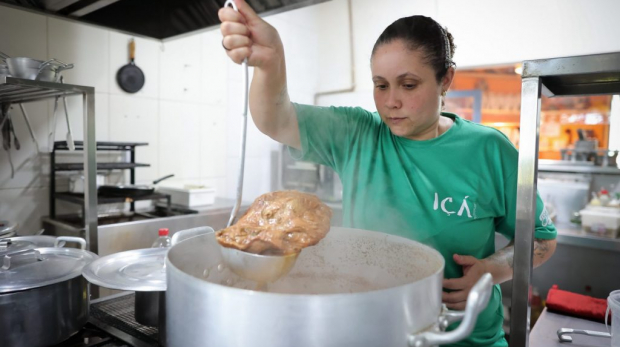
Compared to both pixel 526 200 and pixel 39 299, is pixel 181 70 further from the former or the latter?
pixel 526 200

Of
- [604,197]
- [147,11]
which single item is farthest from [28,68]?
[604,197]

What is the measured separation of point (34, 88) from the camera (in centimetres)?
147

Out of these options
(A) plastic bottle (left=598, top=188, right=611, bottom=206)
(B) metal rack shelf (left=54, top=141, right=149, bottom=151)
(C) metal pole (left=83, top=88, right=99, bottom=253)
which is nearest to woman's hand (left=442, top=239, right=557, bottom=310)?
(C) metal pole (left=83, top=88, right=99, bottom=253)

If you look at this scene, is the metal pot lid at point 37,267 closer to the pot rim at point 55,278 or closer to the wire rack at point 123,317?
the pot rim at point 55,278

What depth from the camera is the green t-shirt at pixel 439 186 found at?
108cm

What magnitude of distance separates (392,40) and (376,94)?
0.14m

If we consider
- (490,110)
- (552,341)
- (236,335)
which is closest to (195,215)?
(552,341)

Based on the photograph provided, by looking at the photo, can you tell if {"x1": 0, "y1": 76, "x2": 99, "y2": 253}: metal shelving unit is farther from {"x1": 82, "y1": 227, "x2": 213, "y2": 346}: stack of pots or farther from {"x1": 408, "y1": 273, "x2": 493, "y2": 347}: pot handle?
{"x1": 408, "y1": 273, "x2": 493, "y2": 347}: pot handle

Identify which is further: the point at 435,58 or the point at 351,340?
the point at 435,58

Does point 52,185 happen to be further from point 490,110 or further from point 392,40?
point 490,110

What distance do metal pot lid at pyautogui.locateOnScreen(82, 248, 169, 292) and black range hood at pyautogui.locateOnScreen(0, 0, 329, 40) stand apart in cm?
93

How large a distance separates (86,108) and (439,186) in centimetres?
131

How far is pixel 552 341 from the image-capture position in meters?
1.57

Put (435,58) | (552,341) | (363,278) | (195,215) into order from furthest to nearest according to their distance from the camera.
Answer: (195,215) < (552,341) < (435,58) < (363,278)
